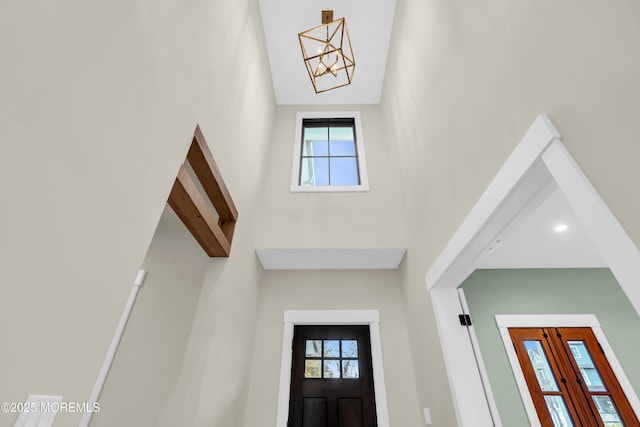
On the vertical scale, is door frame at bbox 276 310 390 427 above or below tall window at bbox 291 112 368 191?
below

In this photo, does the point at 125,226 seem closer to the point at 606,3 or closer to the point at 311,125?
the point at 606,3

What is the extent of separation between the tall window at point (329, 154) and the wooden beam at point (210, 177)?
1.40 meters

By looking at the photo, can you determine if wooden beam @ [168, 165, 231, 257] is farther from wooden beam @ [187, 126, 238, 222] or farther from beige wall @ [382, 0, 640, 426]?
beige wall @ [382, 0, 640, 426]

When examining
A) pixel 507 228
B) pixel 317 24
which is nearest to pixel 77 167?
pixel 507 228

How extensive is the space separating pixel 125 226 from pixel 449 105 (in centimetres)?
211

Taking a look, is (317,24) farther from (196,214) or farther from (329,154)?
(196,214)

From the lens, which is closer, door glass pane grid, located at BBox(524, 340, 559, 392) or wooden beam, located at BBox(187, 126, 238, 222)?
wooden beam, located at BBox(187, 126, 238, 222)

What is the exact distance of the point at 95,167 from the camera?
100 centimetres

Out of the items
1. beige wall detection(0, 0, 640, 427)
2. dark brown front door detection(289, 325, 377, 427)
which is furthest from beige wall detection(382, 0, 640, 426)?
dark brown front door detection(289, 325, 377, 427)

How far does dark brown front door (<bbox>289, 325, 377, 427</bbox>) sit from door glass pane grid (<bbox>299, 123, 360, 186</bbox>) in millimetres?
1940

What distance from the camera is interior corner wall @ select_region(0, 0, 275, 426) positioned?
751 mm

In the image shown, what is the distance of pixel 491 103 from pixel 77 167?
187 cm

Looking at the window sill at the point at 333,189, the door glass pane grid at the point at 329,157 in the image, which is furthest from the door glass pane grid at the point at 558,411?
the door glass pane grid at the point at 329,157

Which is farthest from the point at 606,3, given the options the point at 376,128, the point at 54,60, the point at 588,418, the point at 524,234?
the point at 588,418
